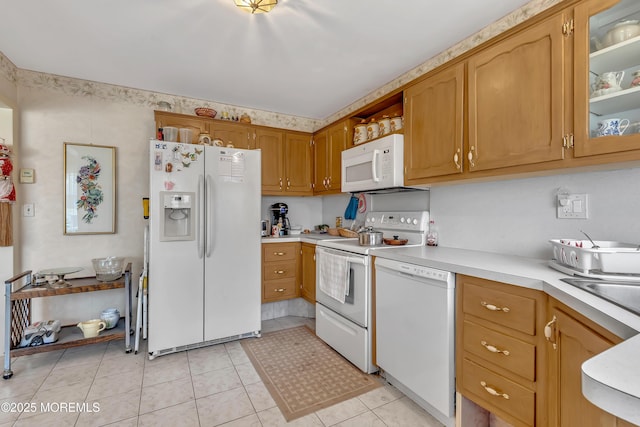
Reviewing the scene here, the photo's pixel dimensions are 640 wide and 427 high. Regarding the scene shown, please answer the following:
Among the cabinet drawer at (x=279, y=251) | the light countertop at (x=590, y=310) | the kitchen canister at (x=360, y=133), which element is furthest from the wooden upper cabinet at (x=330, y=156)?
the light countertop at (x=590, y=310)

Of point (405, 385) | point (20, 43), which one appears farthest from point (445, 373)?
point (20, 43)

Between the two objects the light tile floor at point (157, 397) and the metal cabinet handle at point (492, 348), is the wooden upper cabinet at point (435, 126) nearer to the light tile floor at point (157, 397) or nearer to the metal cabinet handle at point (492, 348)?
the metal cabinet handle at point (492, 348)

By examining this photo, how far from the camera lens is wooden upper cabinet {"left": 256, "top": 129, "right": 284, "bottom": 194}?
10.9ft

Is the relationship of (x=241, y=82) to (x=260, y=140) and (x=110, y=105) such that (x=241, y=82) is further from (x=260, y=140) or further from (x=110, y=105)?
(x=110, y=105)

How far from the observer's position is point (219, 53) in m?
2.27

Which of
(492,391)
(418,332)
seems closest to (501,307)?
(492,391)

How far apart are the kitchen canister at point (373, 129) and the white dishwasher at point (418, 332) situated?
117 cm

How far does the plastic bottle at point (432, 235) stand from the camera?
7.70ft

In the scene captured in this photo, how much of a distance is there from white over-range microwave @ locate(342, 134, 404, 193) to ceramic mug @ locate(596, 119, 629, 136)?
1160mm

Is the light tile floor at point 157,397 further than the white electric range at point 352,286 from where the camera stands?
No

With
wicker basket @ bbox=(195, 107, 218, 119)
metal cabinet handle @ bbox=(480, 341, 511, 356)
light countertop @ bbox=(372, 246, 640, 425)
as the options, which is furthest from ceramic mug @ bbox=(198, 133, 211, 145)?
metal cabinet handle @ bbox=(480, 341, 511, 356)

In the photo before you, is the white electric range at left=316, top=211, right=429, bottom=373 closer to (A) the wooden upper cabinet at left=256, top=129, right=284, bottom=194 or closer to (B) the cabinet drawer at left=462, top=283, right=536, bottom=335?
(B) the cabinet drawer at left=462, top=283, right=536, bottom=335

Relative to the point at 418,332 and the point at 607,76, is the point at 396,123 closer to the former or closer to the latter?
the point at 607,76

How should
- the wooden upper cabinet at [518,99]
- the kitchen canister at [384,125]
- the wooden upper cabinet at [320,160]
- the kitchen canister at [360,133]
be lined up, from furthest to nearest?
1. the wooden upper cabinet at [320,160]
2. the kitchen canister at [360,133]
3. the kitchen canister at [384,125]
4. the wooden upper cabinet at [518,99]
